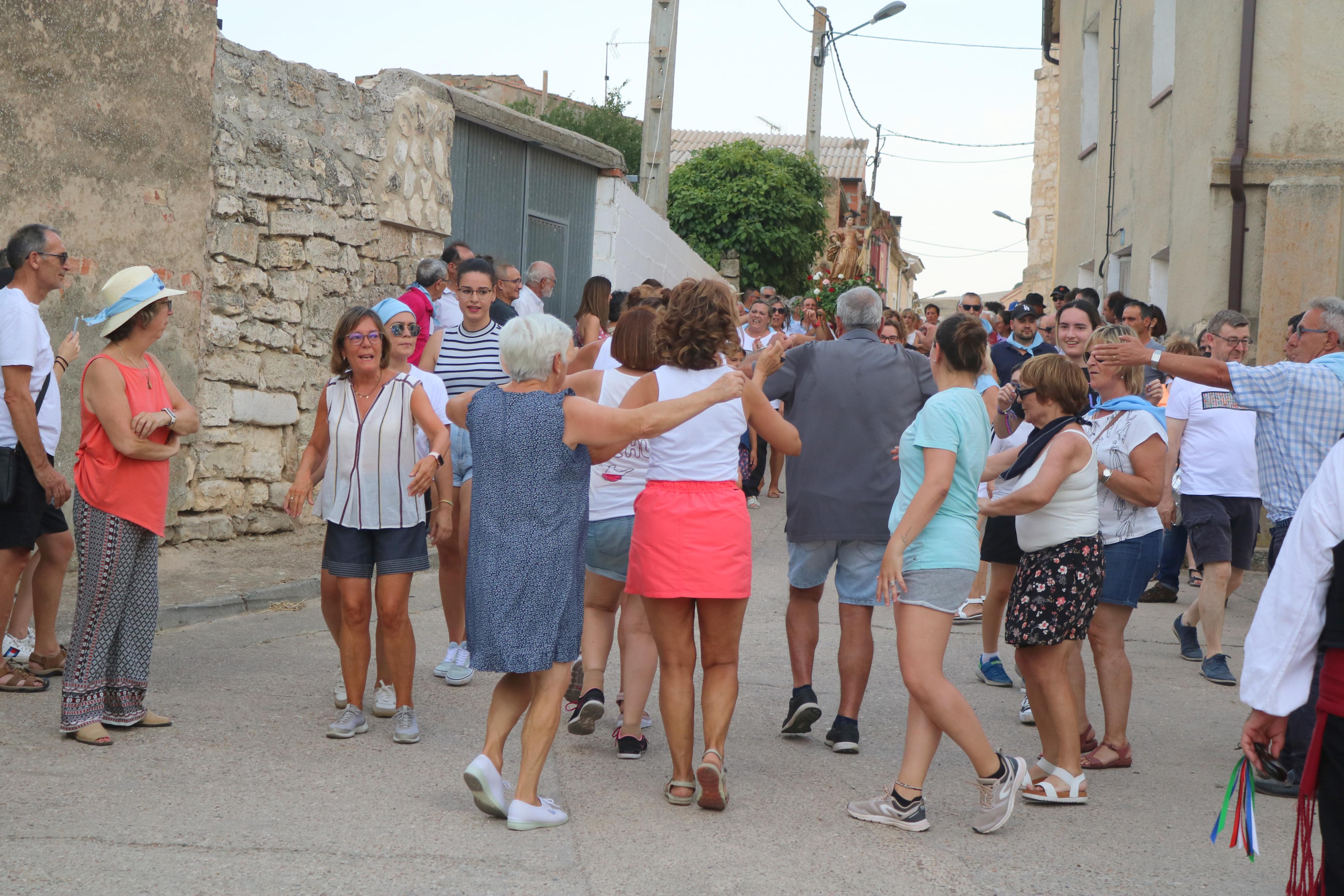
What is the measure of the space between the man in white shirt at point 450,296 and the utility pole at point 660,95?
9.63m

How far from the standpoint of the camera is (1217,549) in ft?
23.1

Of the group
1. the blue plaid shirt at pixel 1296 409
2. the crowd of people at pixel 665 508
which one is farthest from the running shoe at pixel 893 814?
the blue plaid shirt at pixel 1296 409

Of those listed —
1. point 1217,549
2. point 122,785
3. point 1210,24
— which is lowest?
point 122,785

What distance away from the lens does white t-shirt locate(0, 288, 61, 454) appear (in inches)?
211

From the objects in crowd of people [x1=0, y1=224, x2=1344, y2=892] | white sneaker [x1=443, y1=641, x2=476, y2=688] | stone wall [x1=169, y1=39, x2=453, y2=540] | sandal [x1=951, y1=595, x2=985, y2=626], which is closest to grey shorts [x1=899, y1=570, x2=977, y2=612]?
crowd of people [x1=0, y1=224, x2=1344, y2=892]

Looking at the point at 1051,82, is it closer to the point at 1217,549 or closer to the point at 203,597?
the point at 1217,549

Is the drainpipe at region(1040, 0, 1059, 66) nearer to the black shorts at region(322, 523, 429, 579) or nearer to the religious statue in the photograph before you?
the religious statue

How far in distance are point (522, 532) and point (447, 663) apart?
225 centimetres

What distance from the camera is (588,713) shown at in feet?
17.6

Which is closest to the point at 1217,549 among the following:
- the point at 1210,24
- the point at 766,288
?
the point at 1210,24

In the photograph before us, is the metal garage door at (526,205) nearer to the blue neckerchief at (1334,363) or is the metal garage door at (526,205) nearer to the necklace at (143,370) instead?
the necklace at (143,370)

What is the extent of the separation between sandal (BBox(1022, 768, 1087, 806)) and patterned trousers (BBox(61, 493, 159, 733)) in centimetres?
363

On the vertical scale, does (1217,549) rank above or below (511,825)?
above

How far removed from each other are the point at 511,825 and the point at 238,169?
6148 millimetres
